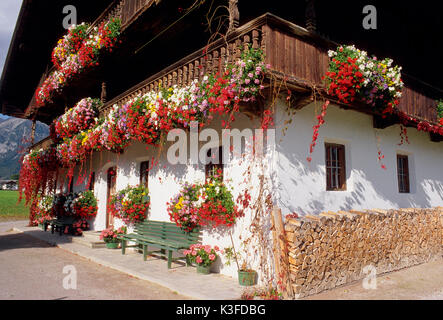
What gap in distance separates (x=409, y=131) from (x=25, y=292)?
1025cm

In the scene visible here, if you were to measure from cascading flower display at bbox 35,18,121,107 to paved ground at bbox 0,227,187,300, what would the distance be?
6.54 m

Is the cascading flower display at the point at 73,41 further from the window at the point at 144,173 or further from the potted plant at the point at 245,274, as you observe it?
the potted plant at the point at 245,274

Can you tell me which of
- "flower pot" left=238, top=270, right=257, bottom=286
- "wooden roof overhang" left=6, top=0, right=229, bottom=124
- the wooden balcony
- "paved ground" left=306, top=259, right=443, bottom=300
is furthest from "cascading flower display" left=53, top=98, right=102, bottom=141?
"paved ground" left=306, top=259, right=443, bottom=300

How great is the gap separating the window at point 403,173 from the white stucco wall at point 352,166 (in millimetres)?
132

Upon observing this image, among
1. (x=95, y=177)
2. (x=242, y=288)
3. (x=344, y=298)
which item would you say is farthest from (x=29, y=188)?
(x=344, y=298)

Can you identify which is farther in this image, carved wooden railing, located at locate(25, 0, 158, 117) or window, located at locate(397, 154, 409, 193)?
window, located at locate(397, 154, 409, 193)

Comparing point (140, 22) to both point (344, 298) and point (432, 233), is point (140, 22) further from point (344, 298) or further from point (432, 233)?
point (432, 233)

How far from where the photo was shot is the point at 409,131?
9445mm

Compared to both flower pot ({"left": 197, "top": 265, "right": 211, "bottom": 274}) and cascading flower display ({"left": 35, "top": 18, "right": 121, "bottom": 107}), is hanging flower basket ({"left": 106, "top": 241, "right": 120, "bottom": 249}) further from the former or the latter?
cascading flower display ({"left": 35, "top": 18, "right": 121, "bottom": 107})

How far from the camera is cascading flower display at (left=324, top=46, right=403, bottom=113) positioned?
20.4 ft

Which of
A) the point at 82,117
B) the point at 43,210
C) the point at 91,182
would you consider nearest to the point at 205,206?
the point at 82,117
